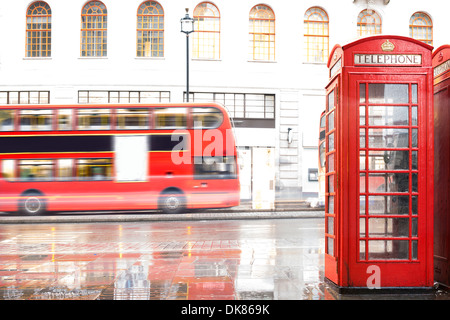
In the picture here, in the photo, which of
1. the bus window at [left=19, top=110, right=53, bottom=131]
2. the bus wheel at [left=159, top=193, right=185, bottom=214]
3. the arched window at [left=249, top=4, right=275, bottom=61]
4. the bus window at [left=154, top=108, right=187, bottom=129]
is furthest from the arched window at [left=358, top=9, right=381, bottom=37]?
the bus window at [left=19, top=110, right=53, bottom=131]

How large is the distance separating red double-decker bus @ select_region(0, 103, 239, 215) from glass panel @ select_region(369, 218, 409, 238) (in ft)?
37.4

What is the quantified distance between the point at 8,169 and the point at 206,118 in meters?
6.31

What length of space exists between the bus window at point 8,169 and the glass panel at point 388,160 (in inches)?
Answer: 518

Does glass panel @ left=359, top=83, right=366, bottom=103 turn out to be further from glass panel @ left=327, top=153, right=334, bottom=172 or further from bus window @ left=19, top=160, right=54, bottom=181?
bus window @ left=19, top=160, right=54, bottom=181

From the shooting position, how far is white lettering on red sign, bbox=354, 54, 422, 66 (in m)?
6.00

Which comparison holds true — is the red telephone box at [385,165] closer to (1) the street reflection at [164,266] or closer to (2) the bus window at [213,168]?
(1) the street reflection at [164,266]

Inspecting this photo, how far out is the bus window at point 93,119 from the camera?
17.0m

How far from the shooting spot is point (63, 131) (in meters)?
16.8

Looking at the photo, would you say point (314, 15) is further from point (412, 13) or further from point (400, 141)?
point (400, 141)

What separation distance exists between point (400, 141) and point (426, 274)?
58.5 inches

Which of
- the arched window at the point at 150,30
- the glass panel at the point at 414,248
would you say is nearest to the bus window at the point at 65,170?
the glass panel at the point at 414,248

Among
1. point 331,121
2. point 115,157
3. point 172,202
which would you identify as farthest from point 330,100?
point 172,202
